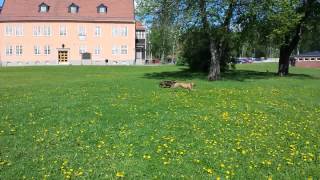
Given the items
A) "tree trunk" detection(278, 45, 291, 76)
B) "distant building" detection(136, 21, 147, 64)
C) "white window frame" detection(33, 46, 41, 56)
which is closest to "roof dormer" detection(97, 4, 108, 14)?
"distant building" detection(136, 21, 147, 64)

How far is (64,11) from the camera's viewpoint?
66438 millimetres

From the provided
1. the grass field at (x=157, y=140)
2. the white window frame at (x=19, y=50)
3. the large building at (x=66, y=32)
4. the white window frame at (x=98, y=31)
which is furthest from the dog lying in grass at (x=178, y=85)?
the white window frame at (x=19, y=50)

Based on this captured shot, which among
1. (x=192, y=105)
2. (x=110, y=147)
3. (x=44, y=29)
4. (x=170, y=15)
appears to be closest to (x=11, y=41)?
(x=44, y=29)

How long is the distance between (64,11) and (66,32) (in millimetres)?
3599

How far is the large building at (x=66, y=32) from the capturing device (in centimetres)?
6544

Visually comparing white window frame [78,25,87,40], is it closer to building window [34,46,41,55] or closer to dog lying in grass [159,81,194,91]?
building window [34,46,41,55]

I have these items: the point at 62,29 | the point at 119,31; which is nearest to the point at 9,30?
the point at 62,29

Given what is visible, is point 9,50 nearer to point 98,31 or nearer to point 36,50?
point 36,50

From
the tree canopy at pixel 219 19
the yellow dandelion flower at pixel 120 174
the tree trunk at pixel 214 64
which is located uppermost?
the tree canopy at pixel 219 19

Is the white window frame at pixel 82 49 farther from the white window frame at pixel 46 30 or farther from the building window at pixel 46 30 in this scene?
the building window at pixel 46 30

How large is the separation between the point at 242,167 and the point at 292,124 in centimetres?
425

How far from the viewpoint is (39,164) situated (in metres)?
6.94

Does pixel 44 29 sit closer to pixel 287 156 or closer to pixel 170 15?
pixel 170 15

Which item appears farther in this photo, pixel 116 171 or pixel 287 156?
pixel 287 156
